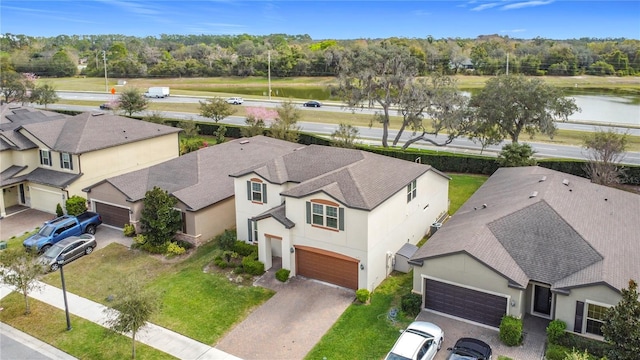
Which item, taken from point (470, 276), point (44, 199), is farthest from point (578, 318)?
point (44, 199)

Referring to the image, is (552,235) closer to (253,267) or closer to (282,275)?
(282,275)

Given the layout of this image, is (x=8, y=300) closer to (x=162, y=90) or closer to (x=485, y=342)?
(x=485, y=342)

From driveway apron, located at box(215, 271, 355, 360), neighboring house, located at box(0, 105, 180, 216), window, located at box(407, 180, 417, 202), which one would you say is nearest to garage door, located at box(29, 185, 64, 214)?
neighboring house, located at box(0, 105, 180, 216)

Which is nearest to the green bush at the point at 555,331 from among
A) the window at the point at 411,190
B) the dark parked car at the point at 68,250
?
the window at the point at 411,190

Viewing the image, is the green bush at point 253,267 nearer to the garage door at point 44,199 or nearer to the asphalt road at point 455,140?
the garage door at point 44,199

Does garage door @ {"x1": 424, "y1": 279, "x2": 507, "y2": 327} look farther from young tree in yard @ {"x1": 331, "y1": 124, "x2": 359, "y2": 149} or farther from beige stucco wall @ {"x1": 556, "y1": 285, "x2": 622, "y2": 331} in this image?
young tree in yard @ {"x1": 331, "y1": 124, "x2": 359, "y2": 149}

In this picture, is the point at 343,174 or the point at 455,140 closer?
the point at 343,174
